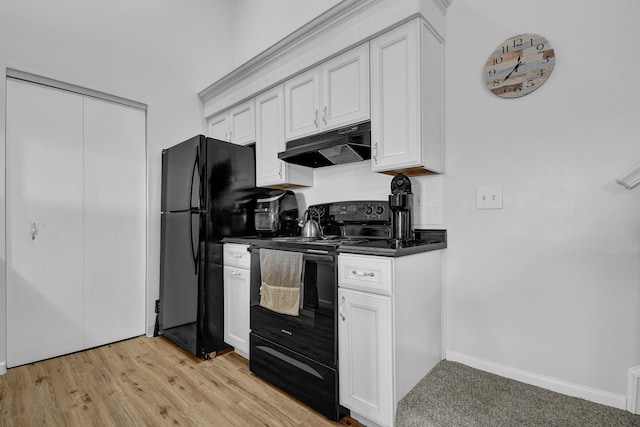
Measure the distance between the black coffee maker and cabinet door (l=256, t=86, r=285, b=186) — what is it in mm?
1022

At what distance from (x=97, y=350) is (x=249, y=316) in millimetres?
1470

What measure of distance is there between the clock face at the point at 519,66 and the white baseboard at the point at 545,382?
1534 millimetres

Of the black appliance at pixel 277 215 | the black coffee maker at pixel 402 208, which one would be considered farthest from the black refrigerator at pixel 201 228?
the black coffee maker at pixel 402 208

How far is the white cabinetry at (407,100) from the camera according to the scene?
1760mm

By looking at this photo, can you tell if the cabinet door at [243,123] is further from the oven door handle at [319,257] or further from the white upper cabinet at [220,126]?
the oven door handle at [319,257]

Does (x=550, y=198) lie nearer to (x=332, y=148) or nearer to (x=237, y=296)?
(x=332, y=148)

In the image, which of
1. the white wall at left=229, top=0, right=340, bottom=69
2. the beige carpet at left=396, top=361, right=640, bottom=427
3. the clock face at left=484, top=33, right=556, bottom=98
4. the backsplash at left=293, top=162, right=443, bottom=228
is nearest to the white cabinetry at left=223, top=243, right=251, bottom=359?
the backsplash at left=293, top=162, right=443, bottom=228

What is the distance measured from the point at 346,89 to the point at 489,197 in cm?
114

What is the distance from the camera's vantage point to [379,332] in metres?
1.47

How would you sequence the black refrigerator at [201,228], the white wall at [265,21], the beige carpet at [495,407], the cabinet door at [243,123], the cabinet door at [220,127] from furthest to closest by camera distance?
the cabinet door at [220,127], the white wall at [265,21], the cabinet door at [243,123], the black refrigerator at [201,228], the beige carpet at [495,407]

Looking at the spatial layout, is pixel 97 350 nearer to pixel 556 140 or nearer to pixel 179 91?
pixel 179 91

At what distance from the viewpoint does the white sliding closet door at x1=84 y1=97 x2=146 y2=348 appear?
8.58 feet

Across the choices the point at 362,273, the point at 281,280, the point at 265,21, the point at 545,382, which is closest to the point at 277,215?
the point at 281,280

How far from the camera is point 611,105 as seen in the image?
148 centimetres
